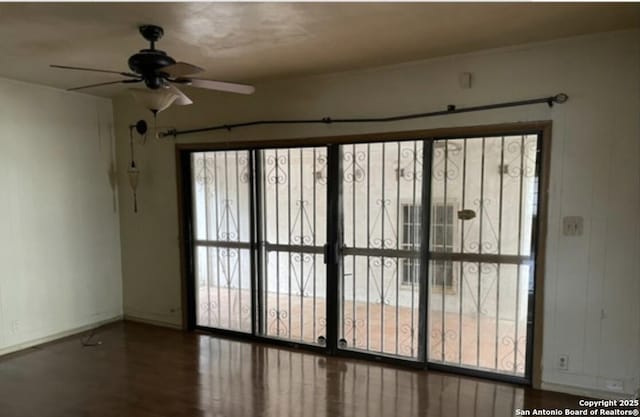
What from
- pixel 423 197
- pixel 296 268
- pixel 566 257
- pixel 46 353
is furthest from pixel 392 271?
pixel 46 353

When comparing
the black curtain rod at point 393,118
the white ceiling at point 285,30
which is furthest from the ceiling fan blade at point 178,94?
the black curtain rod at point 393,118

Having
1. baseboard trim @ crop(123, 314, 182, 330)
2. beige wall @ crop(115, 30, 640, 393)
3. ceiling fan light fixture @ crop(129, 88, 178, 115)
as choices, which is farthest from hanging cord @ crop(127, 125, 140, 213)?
beige wall @ crop(115, 30, 640, 393)

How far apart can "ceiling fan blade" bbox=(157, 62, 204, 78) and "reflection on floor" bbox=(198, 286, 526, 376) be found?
2453mm

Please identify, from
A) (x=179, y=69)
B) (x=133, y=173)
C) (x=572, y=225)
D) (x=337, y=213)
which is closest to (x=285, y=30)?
(x=179, y=69)

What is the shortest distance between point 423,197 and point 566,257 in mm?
1138

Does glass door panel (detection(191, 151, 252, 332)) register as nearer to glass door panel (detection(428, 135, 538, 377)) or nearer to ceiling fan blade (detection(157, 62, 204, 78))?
ceiling fan blade (detection(157, 62, 204, 78))

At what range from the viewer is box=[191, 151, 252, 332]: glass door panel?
4.30 metres

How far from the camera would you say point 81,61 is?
3332 millimetres

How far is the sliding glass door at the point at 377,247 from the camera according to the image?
3289mm

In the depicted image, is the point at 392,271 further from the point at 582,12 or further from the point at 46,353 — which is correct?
the point at 46,353

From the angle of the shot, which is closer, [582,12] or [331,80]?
[582,12]

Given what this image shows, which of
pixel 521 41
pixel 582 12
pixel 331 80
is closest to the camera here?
pixel 582 12

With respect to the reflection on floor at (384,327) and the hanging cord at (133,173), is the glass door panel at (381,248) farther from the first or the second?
the hanging cord at (133,173)

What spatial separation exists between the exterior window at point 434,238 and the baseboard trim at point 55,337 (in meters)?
3.53
